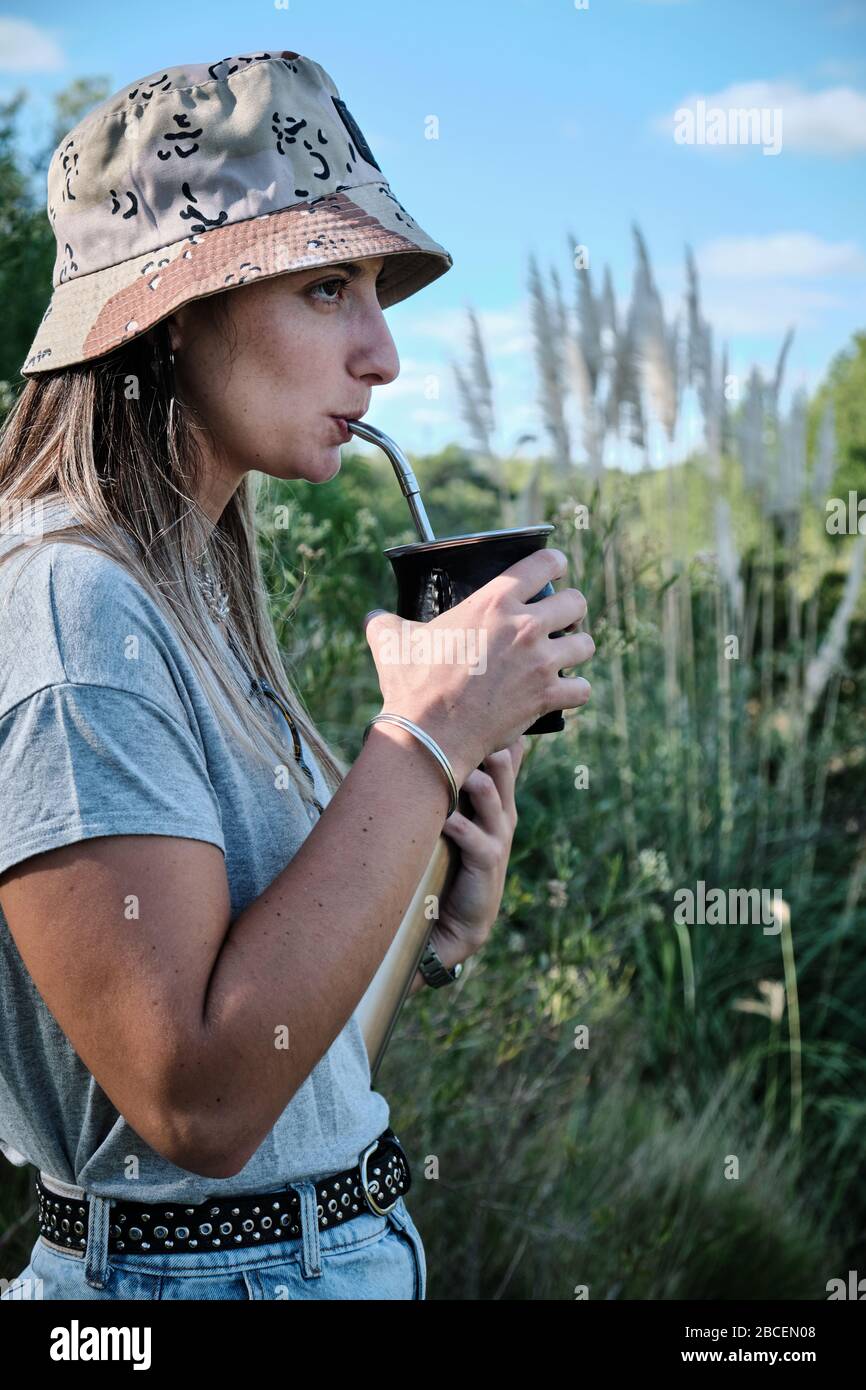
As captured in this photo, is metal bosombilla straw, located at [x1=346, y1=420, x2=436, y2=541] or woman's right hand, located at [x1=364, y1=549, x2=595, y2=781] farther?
metal bosombilla straw, located at [x1=346, y1=420, x2=436, y2=541]

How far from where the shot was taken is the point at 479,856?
135 centimetres

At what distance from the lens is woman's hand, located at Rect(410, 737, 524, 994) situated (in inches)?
52.2

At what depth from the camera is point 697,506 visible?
6.63m

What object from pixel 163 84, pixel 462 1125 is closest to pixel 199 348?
pixel 163 84

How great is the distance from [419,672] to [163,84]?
575 mm

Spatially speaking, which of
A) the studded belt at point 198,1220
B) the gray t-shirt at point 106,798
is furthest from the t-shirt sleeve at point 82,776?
the studded belt at point 198,1220

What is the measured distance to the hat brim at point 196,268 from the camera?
105 cm

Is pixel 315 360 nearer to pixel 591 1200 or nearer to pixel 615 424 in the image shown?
pixel 591 1200

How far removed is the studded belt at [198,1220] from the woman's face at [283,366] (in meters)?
0.62

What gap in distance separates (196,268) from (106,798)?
490 mm

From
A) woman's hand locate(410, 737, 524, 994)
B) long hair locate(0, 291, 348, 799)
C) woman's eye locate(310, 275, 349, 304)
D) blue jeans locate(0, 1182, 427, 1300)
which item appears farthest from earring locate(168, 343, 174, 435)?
blue jeans locate(0, 1182, 427, 1300)

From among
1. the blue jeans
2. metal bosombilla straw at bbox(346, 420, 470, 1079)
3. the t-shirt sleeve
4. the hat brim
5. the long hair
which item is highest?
the hat brim

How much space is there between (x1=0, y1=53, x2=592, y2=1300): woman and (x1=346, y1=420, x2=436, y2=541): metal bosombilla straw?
0.10m

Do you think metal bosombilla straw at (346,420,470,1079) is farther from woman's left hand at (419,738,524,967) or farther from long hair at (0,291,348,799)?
long hair at (0,291,348,799)
